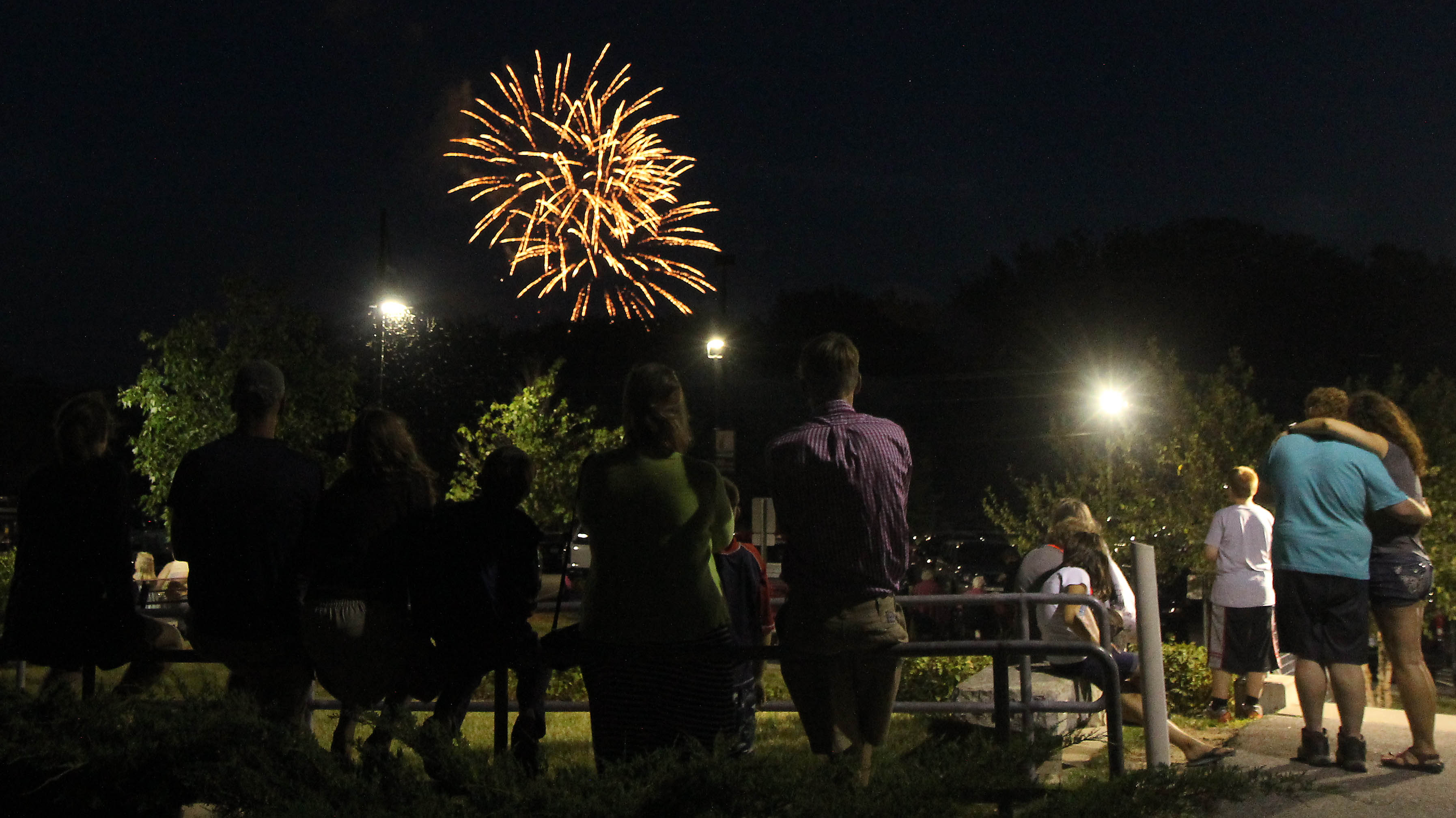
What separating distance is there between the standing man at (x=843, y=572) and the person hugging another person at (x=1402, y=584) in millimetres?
2936

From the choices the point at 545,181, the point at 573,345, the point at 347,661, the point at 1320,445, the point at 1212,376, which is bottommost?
the point at 347,661

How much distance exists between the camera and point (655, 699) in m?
4.25

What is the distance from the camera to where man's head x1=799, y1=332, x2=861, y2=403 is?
4688 mm

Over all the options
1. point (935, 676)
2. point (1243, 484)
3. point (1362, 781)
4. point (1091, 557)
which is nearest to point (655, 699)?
point (1362, 781)

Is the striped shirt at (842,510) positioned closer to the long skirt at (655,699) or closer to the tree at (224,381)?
the long skirt at (655,699)

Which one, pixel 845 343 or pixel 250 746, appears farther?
pixel 845 343

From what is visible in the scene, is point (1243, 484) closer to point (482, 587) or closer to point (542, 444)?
point (482, 587)

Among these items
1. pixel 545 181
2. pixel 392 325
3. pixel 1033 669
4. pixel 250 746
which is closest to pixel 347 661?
pixel 250 746

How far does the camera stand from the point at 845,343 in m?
4.75

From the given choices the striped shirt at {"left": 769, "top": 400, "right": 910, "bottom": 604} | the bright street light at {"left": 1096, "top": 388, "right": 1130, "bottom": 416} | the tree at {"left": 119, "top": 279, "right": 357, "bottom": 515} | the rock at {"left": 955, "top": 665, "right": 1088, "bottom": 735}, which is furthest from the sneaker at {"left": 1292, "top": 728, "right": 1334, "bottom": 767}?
the tree at {"left": 119, "top": 279, "right": 357, "bottom": 515}

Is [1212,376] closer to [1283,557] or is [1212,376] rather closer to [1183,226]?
[1283,557]

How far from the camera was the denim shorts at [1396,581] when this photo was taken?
625cm

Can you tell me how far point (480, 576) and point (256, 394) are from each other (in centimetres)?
111

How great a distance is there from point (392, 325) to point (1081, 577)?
32.8 meters
